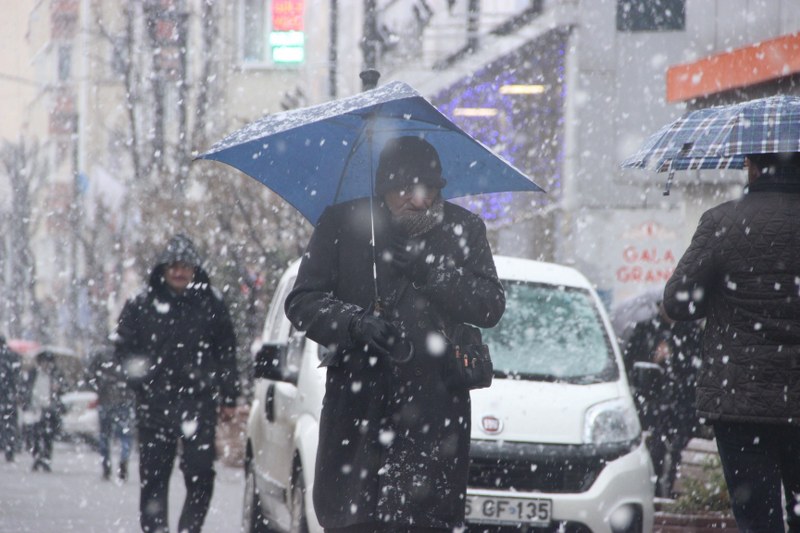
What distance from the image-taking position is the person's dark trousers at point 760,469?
200 inches

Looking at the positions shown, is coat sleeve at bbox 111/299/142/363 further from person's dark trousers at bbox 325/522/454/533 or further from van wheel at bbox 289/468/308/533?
person's dark trousers at bbox 325/522/454/533

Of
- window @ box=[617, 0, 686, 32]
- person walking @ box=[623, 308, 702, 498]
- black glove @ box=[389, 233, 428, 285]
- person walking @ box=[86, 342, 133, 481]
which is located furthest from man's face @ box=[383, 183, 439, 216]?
window @ box=[617, 0, 686, 32]

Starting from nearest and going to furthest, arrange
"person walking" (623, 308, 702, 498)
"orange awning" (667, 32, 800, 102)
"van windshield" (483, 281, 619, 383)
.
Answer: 1. "van windshield" (483, 281, 619, 383)
2. "person walking" (623, 308, 702, 498)
3. "orange awning" (667, 32, 800, 102)

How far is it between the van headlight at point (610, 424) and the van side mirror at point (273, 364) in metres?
1.54

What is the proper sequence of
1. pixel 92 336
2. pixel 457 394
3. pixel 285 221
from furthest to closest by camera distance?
pixel 92 336
pixel 285 221
pixel 457 394

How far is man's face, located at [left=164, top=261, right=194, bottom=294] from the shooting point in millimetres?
8758

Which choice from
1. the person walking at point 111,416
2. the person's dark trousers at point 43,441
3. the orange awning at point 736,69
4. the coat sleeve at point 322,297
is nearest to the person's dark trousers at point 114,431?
the person walking at point 111,416

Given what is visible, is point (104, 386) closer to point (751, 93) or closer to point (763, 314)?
point (751, 93)

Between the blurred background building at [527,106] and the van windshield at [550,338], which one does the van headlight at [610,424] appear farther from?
the blurred background building at [527,106]

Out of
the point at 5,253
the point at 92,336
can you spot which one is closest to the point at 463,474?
the point at 92,336

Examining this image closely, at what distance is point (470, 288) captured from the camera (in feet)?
16.6

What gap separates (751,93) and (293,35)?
7.25m

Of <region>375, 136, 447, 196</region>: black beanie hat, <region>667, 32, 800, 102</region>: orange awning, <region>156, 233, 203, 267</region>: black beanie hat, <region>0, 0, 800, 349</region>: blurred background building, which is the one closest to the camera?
<region>375, 136, 447, 196</region>: black beanie hat

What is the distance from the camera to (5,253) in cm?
5428
